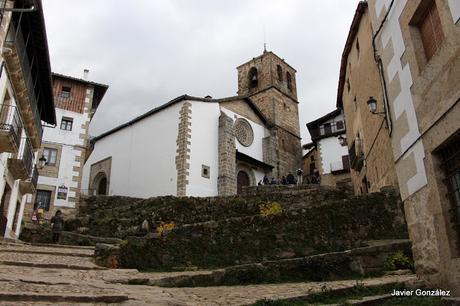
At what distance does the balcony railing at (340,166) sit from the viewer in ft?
86.5

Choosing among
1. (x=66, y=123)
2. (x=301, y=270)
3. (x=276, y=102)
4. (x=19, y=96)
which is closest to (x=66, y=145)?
(x=66, y=123)

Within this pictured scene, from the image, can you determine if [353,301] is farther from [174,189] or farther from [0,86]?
[174,189]

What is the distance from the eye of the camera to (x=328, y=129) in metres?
28.2

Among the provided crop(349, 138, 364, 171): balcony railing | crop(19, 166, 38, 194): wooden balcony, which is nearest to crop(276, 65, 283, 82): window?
crop(349, 138, 364, 171): balcony railing

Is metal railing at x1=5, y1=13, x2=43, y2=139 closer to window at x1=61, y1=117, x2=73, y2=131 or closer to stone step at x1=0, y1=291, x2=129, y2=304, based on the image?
window at x1=61, y1=117, x2=73, y2=131

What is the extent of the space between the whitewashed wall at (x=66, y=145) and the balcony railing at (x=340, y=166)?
52.2 ft

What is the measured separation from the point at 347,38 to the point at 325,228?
8949mm

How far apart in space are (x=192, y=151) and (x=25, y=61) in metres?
10.9

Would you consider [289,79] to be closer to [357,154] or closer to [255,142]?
[255,142]

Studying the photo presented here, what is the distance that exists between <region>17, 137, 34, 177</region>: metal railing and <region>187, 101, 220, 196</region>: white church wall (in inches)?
340

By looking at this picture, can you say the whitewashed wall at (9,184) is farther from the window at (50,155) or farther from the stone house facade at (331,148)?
the stone house facade at (331,148)

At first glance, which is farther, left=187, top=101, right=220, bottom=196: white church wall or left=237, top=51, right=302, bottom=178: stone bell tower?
left=237, top=51, right=302, bottom=178: stone bell tower

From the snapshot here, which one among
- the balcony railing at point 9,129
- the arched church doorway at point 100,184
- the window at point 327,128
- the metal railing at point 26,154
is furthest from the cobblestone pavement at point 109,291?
the window at point 327,128

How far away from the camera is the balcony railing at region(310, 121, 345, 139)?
90.8ft
